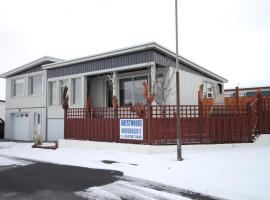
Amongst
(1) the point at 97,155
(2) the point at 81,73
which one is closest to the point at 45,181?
(1) the point at 97,155

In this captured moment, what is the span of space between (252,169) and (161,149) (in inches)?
165

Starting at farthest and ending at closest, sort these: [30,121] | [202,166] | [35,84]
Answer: [35,84], [30,121], [202,166]

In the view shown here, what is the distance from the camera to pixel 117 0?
44.9 feet

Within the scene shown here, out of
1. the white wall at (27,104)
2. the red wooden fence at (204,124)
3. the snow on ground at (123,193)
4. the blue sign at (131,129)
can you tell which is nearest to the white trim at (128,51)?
the white wall at (27,104)

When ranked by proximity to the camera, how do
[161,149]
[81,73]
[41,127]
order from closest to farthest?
[161,149]
[81,73]
[41,127]

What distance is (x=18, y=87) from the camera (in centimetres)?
2391

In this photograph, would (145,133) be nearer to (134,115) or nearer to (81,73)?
(134,115)

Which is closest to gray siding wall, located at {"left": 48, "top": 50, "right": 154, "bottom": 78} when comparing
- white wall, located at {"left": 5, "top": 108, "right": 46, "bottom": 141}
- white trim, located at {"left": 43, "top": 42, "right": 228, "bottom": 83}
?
white trim, located at {"left": 43, "top": 42, "right": 228, "bottom": 83}

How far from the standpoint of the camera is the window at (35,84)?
21.6 meters

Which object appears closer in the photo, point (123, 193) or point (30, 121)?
point (123, 193)

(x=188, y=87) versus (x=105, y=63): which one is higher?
(x=105, y=63)

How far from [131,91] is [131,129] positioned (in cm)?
488

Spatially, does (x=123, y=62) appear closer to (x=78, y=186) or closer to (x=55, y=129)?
(x=55, y=129)

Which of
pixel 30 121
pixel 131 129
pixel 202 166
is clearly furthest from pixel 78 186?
pixel 30 121
